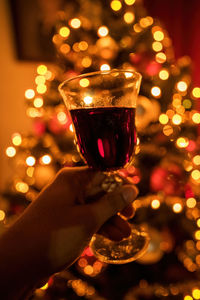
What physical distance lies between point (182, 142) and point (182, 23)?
5.25 feet

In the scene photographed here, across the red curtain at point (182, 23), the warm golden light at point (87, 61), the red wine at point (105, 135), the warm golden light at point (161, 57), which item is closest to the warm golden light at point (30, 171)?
the warm golden light at point (87, 61)

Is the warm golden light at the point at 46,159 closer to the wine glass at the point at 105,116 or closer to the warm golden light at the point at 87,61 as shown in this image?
the warm golden light at the point at 87,61

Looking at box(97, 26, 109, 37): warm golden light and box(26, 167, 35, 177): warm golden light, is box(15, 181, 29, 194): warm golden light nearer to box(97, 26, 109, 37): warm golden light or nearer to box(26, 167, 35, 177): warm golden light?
box(26, 167, 35, 177): warm golden light

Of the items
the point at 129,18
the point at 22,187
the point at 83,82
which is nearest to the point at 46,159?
the point at 22,187

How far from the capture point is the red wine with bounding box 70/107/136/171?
33.4 inches

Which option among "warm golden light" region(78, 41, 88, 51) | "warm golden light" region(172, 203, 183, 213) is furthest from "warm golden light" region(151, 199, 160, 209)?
"warm golden light" region(78, 41, 88, 51)

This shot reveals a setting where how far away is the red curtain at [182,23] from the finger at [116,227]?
2132 millimetres

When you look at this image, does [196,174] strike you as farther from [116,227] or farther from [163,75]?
[116,227]

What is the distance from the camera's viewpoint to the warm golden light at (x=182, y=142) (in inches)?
69.8

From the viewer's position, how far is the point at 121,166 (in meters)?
0.92

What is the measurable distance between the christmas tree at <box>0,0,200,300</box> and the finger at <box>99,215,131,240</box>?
734 mm

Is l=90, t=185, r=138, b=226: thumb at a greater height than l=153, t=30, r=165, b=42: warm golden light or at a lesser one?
lesser

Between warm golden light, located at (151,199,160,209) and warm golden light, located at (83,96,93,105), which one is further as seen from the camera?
warm golden light, located at (151,199,160,209)

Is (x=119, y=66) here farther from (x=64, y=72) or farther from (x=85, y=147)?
(x=85, y=147)
